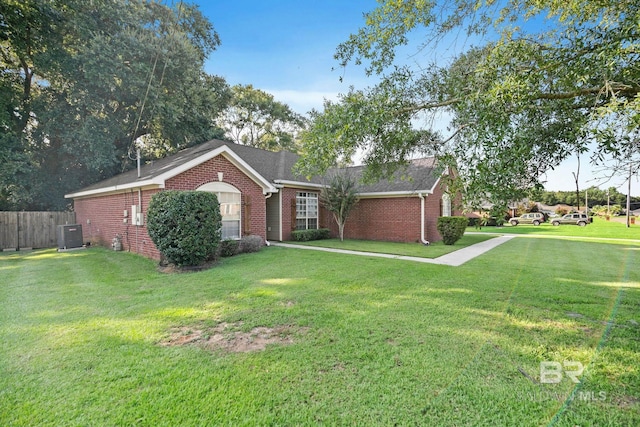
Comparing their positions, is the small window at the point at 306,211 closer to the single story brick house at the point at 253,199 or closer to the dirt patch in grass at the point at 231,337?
the single story brick house at the point at 253,199

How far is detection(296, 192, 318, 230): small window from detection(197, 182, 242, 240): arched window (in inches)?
159

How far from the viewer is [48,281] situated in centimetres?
691

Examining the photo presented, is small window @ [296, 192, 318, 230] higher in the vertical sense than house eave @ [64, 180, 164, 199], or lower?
lower

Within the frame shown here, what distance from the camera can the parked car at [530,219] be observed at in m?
31.7

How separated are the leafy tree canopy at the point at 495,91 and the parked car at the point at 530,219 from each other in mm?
31562

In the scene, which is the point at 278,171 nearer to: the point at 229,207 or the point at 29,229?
the point at 229,207

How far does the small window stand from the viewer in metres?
14.8

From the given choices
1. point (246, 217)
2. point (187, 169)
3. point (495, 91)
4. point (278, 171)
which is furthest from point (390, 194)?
point (495, 91)

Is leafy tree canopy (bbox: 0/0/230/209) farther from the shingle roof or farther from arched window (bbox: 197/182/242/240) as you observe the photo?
arched window (bbox: 197/182/242/240)

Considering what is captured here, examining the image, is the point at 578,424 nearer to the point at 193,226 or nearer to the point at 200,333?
the point at 200,333

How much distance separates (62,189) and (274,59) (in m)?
14.4

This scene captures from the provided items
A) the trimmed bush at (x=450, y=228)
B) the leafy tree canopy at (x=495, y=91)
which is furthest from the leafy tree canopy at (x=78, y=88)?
the trimmed bush at (x=450, y=228)

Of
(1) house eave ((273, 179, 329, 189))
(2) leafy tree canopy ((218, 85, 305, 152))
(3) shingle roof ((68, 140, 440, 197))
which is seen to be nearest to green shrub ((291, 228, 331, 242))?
(1) house eave ((273, 179, 329, 189))

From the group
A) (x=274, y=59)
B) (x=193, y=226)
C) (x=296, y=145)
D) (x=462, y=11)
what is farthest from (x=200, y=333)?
(x=296, y=145)
